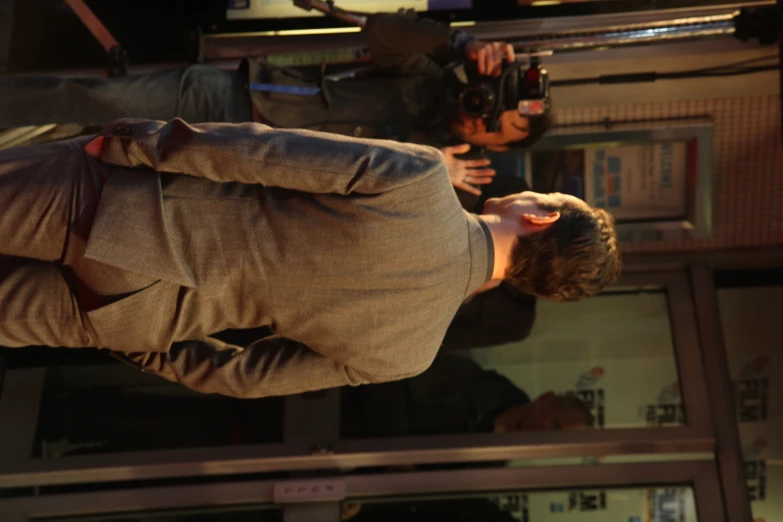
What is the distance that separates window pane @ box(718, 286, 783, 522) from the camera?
117 inches

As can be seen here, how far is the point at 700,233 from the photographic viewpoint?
3102 millimetres

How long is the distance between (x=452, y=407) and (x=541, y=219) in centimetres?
154

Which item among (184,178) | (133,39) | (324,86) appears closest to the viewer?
(184,178)

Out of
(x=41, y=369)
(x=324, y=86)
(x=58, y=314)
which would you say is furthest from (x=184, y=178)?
(x=41, y=369)

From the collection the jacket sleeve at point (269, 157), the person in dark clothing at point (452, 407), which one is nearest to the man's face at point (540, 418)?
the person in dark clothing at point (452, 407)

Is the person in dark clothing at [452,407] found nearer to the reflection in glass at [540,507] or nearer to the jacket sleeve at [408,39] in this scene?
the reflection in glass at [540,507]

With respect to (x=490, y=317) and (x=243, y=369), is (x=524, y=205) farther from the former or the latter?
(x=490, y=317)

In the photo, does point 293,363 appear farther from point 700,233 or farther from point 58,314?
point 700,233

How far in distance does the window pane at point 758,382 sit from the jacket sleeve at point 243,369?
1.91 m

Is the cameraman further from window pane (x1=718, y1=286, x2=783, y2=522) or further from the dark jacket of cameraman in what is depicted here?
window pane (x1=718, y1=286, x2=783, y2=522)

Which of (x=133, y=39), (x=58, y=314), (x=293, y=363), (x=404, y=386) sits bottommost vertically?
(x=404, y=386)

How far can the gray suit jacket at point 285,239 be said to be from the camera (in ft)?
4.84

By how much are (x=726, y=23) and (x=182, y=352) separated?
2014 millimetres

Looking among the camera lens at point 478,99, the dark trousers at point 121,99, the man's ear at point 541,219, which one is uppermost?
the dark trousers at point 121,99
